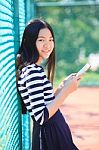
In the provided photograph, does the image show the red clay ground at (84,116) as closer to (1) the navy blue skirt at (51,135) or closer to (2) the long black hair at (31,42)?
(1) the navy blue skirt at (51,135)

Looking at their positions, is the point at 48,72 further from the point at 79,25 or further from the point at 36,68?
the point at 79,25

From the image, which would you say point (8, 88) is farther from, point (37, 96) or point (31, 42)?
point (37, 96)

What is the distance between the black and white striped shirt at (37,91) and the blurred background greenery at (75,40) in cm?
924

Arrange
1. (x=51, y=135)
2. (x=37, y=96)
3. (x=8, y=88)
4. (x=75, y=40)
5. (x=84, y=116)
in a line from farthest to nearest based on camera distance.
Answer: (x=75, y=40) → (x=84, y=116) → (x=8, y=88) → (x=51, y=135) → (x=37, y=96)

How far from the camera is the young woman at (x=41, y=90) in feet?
9.18

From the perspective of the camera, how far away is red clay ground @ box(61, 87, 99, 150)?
19.3 feet

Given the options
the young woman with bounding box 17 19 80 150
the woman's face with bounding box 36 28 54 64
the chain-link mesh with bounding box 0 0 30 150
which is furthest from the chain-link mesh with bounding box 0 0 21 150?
the woman's face with bounding box 36 28 54 64

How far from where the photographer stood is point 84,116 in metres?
7.60

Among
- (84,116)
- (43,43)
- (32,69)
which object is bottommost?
(84,116)

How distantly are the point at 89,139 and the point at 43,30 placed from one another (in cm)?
320

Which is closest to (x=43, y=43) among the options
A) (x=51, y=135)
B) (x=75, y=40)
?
(x=51, y=135)

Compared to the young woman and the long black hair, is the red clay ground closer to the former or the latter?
the young woman

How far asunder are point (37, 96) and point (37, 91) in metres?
0.03

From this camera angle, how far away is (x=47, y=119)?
284cm
